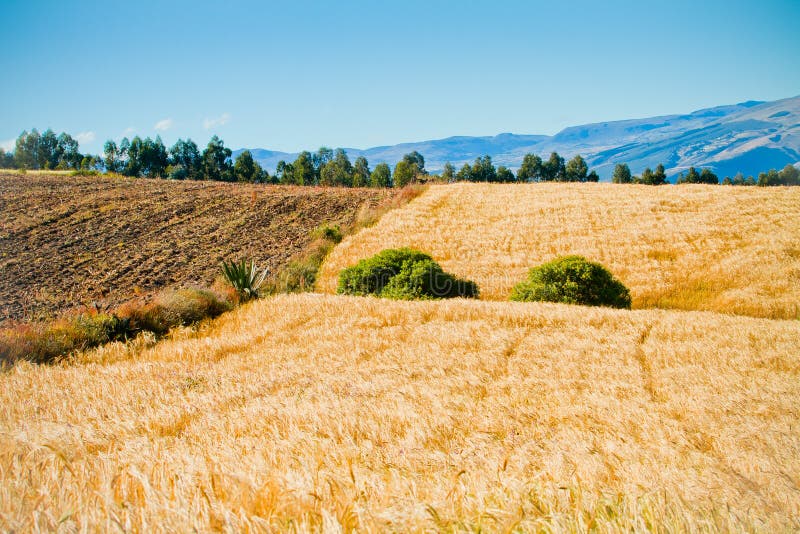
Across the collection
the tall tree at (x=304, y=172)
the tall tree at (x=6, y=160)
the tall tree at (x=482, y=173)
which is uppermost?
the tall tree at (x=6, y=160)

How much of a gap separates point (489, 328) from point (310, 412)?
211 inches

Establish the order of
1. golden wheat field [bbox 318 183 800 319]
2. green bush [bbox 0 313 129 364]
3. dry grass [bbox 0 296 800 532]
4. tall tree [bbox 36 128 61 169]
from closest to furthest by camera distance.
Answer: dry grass [bbox 0 296 800 532] < green bush [bbox 0 313 129 364] < golden wheat field [bbox 318 183 800 319] < tall tree [bbox 36 128 61 169]

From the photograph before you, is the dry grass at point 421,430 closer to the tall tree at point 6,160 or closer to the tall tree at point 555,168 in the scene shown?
the tall tree at point 6,160

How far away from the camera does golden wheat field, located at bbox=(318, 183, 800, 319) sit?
1512 centimetres

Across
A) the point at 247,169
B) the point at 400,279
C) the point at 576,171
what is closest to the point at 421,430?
the point at 400,279

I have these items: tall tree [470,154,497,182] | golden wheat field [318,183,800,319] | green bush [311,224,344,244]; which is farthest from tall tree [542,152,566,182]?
green bush [311,224,344,244]

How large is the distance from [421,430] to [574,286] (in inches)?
420

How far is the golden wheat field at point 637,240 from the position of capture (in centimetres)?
1512

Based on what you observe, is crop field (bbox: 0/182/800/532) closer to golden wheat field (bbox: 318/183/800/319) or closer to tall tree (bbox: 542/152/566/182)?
golden wheat field (bbox: 318/183/800/319)

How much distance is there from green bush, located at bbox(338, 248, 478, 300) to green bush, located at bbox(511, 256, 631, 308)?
2.53 meters

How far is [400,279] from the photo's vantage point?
48.0 feet

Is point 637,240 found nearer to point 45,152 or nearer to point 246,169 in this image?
point 246,169

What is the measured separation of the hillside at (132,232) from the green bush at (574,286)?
445 inches

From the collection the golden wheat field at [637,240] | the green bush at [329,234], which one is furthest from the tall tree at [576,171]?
the green bush at [329,234]
